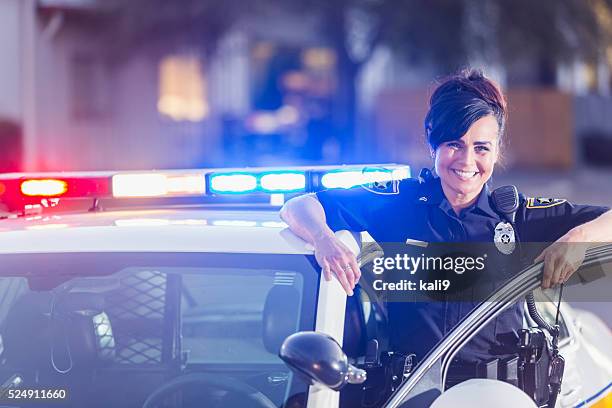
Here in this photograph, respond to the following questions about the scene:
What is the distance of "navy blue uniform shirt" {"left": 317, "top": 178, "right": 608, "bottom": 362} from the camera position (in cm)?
254

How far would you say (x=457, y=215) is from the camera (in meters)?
2.73

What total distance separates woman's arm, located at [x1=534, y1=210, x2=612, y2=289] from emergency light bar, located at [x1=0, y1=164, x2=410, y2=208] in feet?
1.93

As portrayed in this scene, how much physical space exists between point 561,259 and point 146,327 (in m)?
1.04

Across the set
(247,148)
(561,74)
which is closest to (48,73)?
Result: (247,148)

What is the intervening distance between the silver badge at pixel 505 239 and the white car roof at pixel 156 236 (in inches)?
18.6

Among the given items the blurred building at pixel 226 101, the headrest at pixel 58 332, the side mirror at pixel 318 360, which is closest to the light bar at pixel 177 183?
the headrest at pixel 58 332

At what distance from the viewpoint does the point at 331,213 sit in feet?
8.71

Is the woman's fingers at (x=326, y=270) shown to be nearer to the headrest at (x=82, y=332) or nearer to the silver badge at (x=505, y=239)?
the silver badge at (x=505, y=239)

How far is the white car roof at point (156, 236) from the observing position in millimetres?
2447

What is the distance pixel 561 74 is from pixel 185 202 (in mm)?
26824

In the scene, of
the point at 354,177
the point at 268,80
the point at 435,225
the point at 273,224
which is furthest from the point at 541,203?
the point at 268,80

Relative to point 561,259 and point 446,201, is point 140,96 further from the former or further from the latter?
point 561,259

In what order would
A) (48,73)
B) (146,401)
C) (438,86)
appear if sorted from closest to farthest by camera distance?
(146,401), (438,86), (48,73)

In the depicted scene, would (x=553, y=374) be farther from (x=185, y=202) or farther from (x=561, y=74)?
(x=561, y=74)
